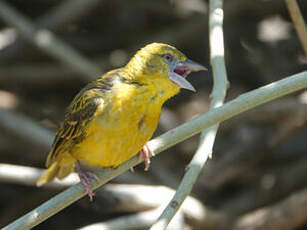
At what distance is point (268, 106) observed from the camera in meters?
5.14

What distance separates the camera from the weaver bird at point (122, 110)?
3373mm

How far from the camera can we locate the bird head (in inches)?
139

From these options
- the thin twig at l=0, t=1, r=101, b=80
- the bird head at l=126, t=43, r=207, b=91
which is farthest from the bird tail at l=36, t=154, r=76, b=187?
the thin twig at l=0, t=1, r=101, b=80

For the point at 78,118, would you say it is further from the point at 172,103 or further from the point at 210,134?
the point at 172,103

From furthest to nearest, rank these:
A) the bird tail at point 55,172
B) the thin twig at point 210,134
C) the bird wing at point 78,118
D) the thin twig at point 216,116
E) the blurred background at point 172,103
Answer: the blurred background at point 172,103 < the bird tail at point 55,172 < the bird wing at point 78,118 < the thin twig at point 210,134 < the thin twig at point 216,116

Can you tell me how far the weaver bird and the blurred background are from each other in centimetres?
88

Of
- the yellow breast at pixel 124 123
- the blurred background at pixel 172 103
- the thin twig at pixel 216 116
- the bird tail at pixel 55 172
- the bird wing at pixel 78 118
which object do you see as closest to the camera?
the thin twig at pixel 216 116

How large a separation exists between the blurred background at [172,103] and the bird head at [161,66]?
130cm

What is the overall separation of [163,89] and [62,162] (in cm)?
101

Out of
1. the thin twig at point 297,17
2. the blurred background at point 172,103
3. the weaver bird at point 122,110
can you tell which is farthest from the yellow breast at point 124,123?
the blurred background at point 172,103

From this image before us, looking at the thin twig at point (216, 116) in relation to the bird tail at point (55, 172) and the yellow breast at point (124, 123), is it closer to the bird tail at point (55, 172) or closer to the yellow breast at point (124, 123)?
the yellow breast at point (124, 123)

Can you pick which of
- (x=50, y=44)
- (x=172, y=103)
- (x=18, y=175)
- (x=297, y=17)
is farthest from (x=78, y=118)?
(x=172, y=103)

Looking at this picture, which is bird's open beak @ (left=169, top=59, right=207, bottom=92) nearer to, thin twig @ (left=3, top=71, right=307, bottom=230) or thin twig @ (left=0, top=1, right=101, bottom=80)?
thin twig @ (left=3, top=71, right=307, bottom=230)

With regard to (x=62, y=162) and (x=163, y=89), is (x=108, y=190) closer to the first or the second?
(x=62, y=162)
